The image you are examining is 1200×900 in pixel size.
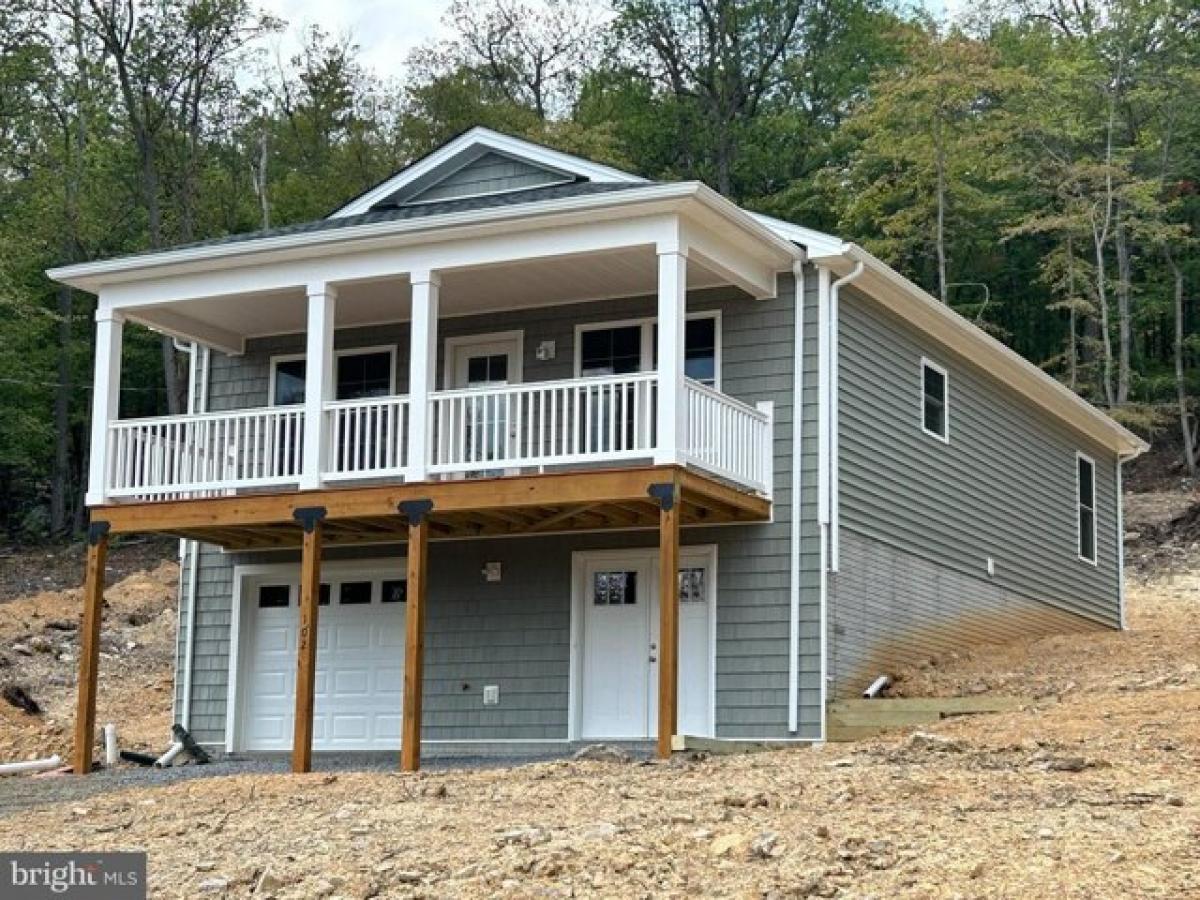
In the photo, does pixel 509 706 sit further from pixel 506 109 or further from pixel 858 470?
pixel 506 109

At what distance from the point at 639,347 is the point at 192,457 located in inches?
186

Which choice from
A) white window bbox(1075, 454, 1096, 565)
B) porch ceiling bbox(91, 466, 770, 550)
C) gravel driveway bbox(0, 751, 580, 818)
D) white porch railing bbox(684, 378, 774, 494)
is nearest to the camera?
gravel driveway bbox(0, 751, 580, 818)

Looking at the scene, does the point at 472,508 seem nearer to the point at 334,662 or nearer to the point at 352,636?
the point at 352,636

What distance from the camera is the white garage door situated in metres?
18.3

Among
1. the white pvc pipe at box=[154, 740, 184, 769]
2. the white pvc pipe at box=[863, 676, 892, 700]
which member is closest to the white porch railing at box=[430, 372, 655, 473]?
the white pvc pipe at box=[863, 676, 892, 700]

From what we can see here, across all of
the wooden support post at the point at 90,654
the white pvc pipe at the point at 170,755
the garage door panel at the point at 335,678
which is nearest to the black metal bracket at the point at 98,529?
the wooden support post at the point at 90,654

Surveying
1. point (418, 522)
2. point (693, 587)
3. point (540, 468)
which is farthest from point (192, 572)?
point (693, 587)

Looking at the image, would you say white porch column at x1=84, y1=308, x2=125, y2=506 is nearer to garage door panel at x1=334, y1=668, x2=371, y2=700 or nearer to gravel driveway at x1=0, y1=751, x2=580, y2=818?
gravel driveway at x1=0, y1=751, x2=580, y2=818

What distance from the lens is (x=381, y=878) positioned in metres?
8.70

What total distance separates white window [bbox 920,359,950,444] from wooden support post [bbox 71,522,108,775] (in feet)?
28.7

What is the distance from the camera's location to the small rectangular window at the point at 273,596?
19.1 m

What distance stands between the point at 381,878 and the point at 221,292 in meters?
9.59

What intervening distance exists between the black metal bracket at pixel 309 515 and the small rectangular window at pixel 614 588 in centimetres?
295

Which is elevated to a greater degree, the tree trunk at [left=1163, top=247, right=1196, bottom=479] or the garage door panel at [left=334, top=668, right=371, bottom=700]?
the tree trunk at [left=1163, top=247, right=1196, bottom=479]
